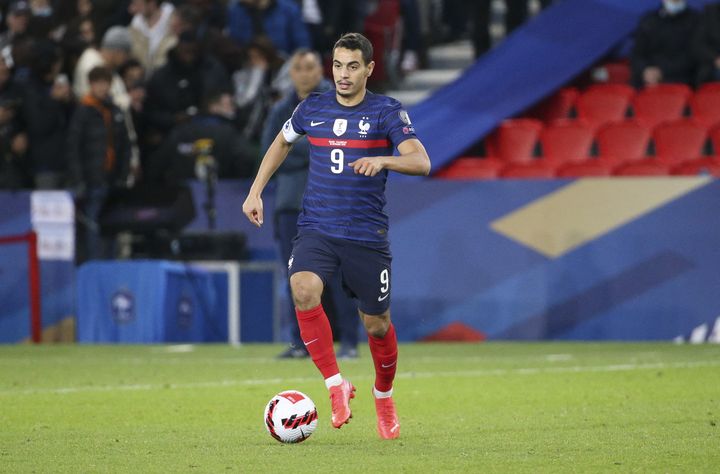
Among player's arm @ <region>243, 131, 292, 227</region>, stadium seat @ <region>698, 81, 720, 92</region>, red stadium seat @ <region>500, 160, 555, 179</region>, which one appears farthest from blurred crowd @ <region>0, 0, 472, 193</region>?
player's arm @ <region>243, 131, 292, 227</region>

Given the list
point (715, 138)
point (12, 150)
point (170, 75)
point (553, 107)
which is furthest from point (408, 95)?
point (12, 150)

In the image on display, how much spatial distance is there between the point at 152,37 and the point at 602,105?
5313 millimetres

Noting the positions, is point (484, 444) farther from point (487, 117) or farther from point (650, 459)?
point (487, 117)

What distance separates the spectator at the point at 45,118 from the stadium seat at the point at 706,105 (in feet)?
21.8

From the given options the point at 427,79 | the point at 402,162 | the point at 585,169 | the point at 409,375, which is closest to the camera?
the point at 402,162

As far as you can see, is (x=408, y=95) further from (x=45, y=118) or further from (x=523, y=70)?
(x=45, y=118)

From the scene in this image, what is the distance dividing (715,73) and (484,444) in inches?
397

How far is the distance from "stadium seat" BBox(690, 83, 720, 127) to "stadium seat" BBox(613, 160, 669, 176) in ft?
4.46

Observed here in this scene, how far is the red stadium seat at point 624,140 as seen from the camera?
1558cm

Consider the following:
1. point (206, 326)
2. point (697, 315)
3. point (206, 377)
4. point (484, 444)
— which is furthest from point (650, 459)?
point (206, 326)

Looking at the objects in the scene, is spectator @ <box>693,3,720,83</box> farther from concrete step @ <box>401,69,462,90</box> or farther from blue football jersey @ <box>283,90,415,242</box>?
blue football jersey @ <box>283,90,415,242</box>

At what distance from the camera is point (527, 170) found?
15141 millimetres

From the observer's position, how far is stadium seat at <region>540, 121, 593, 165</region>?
1576cm

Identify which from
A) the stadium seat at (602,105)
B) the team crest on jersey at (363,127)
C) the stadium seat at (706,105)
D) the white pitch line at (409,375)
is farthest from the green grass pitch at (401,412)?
the stadium seat at (602,105)
